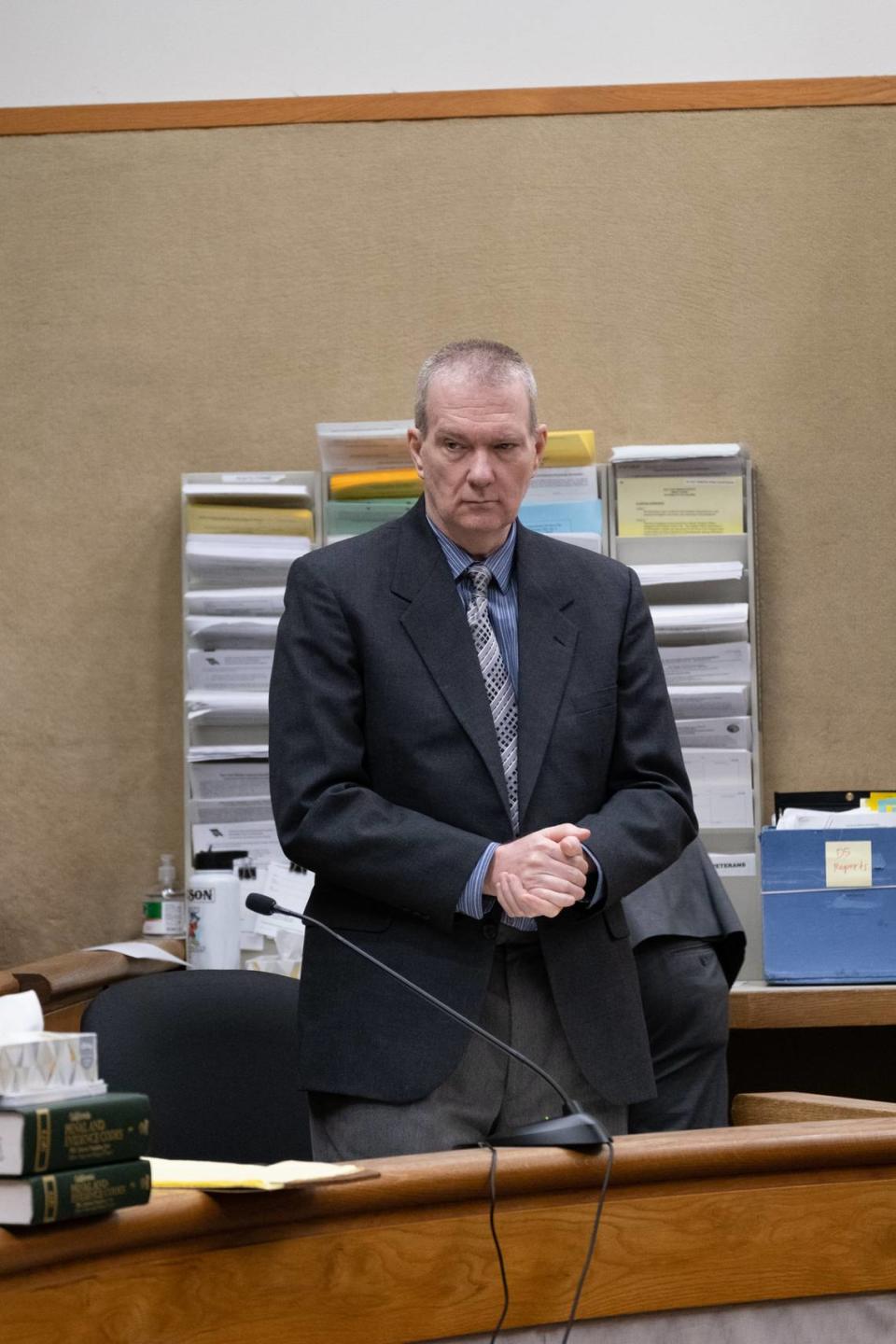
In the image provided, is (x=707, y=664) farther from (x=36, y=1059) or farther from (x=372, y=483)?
(x=36, y=1059)

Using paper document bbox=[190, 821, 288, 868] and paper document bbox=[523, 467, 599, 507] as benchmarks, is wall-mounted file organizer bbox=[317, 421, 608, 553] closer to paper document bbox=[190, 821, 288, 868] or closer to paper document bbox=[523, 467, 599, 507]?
paper document bbox=[523, 467, 599, 507]

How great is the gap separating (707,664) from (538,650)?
5.10ft

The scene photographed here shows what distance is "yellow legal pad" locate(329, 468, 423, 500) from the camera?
341cm

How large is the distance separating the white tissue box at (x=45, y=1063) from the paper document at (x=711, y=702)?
2.31 metres

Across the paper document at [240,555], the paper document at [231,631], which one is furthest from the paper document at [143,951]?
the paper document at [240,555]

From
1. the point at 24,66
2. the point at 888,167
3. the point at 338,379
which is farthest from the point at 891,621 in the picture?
the point at 24,66

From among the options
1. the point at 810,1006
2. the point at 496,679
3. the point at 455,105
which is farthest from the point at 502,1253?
the point at 455,105

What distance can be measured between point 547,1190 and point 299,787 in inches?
24.1

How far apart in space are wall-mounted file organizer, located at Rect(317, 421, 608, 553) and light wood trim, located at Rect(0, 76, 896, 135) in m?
0.81

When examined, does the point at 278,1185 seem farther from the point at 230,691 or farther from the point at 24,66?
the point at 24,66

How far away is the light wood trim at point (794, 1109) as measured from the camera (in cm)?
184

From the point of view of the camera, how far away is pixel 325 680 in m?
1.85

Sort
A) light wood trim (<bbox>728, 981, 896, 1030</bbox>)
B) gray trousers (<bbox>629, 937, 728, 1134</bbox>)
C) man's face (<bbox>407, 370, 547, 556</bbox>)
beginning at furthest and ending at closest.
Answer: light wood trim (<bbox>728, 981, 896, 1030</bbox>), gray trousers (<bbox>629, 937, 728, 1134</bbox>), man's face (<bbox>407, 370, 547, 556</bbox>)

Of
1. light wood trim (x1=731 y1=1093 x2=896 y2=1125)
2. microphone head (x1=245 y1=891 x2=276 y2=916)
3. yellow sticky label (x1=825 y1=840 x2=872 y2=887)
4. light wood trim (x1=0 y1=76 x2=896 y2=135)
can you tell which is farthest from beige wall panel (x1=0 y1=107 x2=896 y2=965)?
microphone head (x1=245 y1=891 x2=276 y2=916)
